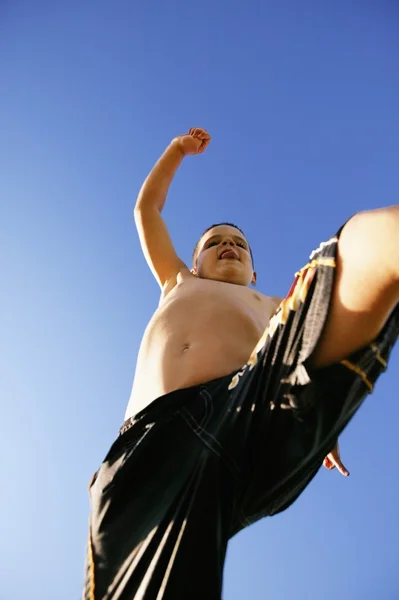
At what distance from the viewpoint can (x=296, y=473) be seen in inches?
55.5

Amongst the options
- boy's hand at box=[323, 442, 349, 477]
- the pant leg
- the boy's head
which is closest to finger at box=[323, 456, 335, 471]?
boy's hand at box=[323, 442, 349, 477]

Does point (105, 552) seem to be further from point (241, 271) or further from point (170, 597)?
point (241, 271)

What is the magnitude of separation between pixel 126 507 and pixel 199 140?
7.15 ft

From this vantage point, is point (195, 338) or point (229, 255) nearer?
point (195, 338)

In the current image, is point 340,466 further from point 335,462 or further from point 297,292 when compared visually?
point 297,292

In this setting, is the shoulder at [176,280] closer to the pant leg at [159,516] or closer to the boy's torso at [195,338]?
the boy's torso at [195,338]

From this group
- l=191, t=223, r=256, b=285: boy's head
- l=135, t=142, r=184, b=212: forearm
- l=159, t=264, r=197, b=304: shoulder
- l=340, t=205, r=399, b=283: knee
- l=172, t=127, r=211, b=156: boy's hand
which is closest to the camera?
l=340, t=205, r=399, b=283: knee

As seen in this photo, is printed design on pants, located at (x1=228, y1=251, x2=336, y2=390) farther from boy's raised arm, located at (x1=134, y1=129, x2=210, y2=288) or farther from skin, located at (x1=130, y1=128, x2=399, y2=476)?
boy's raised arm, located at (x1=134, y1=129, x2=210, y2=288)

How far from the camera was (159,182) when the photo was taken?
2812mm

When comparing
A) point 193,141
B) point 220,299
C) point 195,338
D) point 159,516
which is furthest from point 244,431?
point 193,141

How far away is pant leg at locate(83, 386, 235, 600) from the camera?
1.16 m

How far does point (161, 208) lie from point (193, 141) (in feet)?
1.49

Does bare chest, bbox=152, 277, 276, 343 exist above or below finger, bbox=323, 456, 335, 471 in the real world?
above

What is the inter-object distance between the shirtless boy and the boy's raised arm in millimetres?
995
